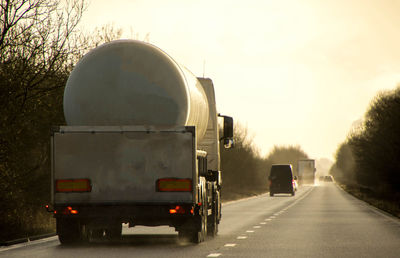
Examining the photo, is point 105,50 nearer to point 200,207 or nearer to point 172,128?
point 172,128

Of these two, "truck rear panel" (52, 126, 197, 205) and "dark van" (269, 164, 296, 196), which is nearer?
"truck rear panel" (52, 126, 197, 205)

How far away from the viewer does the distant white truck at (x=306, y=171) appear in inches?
4316

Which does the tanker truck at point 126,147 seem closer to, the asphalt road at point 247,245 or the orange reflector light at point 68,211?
the orange reflector light at point 68,211

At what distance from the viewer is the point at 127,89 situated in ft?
45.6

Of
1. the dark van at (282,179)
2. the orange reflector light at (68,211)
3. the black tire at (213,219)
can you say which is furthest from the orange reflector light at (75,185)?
the dark van at (282,179)

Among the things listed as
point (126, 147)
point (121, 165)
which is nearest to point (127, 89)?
point (126, 147)

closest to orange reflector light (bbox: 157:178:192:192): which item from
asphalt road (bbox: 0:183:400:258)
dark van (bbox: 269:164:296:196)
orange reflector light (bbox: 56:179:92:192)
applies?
asphalt road (bbox: 0:183:400:258)

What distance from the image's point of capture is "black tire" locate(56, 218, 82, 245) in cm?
1411

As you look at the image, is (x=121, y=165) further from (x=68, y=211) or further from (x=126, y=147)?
(x=68, y=211)

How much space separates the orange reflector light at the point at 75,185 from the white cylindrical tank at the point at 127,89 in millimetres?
1104

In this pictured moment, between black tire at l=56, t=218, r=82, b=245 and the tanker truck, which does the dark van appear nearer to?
the tanker truck

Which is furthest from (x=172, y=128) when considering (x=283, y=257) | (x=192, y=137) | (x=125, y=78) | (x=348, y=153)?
(x=348, y=153)

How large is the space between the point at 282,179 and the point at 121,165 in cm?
4607

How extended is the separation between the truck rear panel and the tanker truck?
0.05ft
